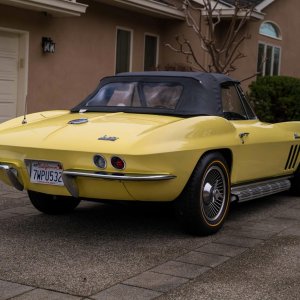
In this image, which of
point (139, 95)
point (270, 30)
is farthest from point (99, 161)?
point (270, 30)

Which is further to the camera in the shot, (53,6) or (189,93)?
(53,6)

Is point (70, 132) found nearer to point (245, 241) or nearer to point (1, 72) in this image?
point (245, 241)

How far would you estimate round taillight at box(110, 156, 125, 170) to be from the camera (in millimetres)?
4922

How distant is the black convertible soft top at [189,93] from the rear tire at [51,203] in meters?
0.96

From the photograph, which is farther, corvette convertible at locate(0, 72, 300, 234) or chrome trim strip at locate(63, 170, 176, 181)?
corvette convertible at locate(0, 72, 300, 234)

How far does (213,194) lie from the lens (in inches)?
225

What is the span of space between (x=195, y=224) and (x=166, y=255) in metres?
0.59

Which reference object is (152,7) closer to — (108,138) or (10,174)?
(10,174)

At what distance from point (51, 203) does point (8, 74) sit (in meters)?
6.47

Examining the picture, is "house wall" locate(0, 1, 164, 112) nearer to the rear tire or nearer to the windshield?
the windshield

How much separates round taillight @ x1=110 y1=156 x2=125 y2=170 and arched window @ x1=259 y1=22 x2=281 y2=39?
45.0 feet

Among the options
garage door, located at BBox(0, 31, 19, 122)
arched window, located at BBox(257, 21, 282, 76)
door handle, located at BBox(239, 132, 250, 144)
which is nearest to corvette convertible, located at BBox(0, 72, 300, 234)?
door handle, located at BBox(239, 132, 250, 144)

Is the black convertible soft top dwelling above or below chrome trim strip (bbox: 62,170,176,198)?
above

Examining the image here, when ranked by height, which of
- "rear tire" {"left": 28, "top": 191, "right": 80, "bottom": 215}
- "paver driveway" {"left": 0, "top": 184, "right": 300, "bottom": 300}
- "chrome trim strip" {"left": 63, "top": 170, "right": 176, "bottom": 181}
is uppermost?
"chrome trim strip" {"left": 63, "top": 170, "right": 176, "bottom": 181}
